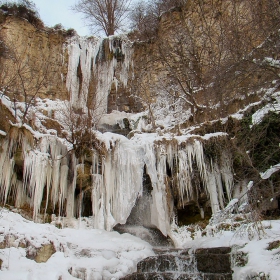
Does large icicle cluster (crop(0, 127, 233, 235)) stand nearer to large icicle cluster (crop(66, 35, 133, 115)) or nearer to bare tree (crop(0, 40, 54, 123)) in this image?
bare tree (crop(0, 40, 54, 123))

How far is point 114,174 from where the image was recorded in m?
9.40

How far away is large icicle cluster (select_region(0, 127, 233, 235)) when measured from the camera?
A: 898 centimetres

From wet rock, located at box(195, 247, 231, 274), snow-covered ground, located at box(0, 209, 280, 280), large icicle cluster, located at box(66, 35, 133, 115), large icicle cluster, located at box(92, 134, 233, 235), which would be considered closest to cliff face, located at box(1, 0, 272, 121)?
large icicle cluster, located at box(66, 35, 133, 115)

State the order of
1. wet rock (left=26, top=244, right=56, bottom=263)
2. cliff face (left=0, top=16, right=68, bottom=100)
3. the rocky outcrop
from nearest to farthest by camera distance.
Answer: the rocky outcrop, wet rock (left=26, top=244, right=56, bottom=263), cliff face (left=0, top=16, right=68, bottom=100)

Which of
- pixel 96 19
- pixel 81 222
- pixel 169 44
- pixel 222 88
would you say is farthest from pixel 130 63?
pixel 222 88

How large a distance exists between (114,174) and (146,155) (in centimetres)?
109

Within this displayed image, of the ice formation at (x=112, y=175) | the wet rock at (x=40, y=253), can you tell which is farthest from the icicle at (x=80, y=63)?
the wet rock at (x=40, y=253)

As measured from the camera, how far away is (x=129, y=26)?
18328 millimetres

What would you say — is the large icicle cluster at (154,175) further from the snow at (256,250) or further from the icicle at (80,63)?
the icicle at (80,63)

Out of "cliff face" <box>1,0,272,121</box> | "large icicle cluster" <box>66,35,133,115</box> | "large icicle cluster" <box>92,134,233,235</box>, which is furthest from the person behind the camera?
"large icicle cluster" <box>66,35,133,115</box>

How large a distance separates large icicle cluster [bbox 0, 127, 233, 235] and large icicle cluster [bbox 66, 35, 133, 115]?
542 centimetres

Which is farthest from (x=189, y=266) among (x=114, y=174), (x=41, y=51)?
(x=41, y=51)

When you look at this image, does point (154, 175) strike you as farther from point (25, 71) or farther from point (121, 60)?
point (121, 60)

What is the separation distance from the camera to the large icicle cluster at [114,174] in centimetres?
898
